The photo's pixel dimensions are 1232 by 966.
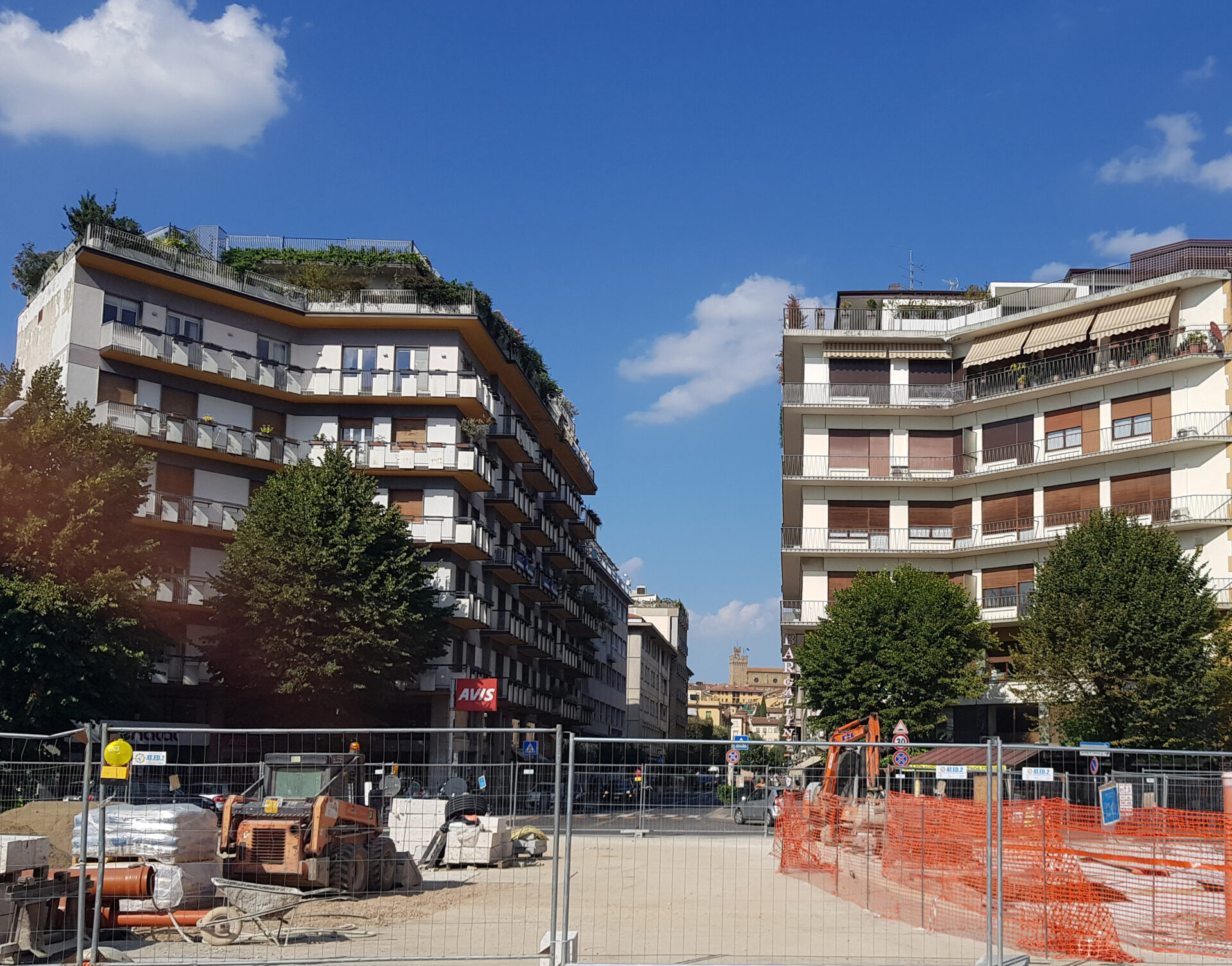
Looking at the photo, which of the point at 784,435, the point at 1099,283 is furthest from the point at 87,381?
the point at 1099,283

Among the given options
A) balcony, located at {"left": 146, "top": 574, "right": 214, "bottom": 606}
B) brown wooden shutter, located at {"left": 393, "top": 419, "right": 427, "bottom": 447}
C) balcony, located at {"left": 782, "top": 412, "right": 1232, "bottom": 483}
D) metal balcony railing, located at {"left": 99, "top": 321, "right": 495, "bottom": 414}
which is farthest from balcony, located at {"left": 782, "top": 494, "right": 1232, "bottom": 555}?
balcony, located at {"left": 146, "top": 574, "right": 214, "bottom": 606}

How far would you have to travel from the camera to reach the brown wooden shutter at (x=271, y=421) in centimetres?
4291

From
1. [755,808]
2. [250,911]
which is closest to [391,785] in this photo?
[250,911]

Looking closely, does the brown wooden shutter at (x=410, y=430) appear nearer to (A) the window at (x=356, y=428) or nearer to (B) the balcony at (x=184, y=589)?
(A) the window at (x=356, y=428)

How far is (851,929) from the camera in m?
13.6

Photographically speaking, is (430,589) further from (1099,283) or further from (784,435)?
(1099,283)

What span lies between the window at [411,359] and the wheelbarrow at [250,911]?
31.3 meters

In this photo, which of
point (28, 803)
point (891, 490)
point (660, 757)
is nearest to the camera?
point (660, 757)

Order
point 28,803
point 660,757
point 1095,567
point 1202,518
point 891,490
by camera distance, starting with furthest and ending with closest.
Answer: point 891,490 → point 1202,518 → point 1095,567 → point 28,803 → point 660,757

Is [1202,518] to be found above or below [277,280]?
below

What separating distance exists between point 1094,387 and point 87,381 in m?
34.1

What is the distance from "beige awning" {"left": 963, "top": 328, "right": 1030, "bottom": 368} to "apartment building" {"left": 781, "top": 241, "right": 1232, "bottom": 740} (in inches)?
3.4

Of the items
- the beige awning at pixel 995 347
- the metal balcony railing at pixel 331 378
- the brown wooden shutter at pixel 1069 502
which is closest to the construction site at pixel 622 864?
the metal balcony railing at pixel 331 378

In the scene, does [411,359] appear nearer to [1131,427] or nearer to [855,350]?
[855,350]
